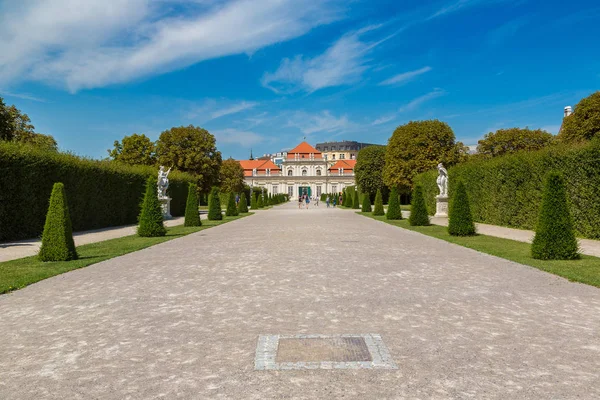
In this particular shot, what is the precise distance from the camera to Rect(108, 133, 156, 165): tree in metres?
Result: 48.8

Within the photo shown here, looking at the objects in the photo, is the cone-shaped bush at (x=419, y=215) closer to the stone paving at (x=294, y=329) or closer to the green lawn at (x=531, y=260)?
the green lawn at (x=531, y=260)

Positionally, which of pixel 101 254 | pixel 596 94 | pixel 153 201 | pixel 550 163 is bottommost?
pixel 101 254

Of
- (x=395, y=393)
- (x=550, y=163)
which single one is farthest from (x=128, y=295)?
(x=550, y=163)

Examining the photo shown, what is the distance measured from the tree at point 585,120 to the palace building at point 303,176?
2521 inches

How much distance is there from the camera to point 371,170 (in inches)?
2336

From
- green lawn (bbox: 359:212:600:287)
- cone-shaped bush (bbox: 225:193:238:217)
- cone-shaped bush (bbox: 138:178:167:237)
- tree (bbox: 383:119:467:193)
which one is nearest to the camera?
green lawn (bbox: 359:212:600:287)

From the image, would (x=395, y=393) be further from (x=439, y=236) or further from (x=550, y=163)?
(x=550, y=163)

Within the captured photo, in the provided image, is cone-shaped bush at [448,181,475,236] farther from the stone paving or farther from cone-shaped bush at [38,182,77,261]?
cone-shaped bush at [38,182,77,261]

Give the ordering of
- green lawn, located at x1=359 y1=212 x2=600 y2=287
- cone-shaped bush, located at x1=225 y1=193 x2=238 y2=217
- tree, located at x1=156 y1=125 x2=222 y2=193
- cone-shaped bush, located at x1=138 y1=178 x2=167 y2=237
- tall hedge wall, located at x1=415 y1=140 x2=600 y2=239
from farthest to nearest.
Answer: tree, located at x1=156 y1=125 x2=222 y2=193
cone-shaped bush, located at x1=225 y1=193 x2=238 y2=217
cone-shaped bush, located at x1=138 y1=178 x2=167 y2=237
tall hedge wall, located at x1=415 y1=140 x2=600 y2=239
green lawn, located at x1=359 y1=212 x2=600 y2=287

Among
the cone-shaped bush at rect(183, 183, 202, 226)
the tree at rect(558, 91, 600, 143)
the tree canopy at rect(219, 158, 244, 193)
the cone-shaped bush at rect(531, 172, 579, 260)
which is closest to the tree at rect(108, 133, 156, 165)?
the tree canopy at rect(219, 158, 244, 193)

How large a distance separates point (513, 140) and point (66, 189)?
41.6m

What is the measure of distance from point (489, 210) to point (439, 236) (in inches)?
304

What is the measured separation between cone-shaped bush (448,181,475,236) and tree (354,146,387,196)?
44667 millimetres

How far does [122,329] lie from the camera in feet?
13.9
